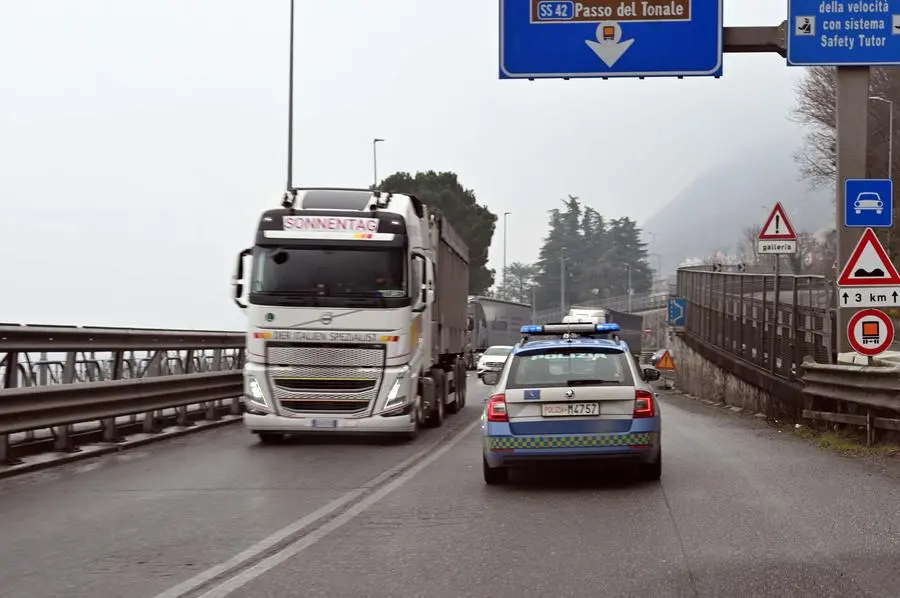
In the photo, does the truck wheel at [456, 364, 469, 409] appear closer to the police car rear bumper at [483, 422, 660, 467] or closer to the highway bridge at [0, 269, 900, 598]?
the highway bridge at [0, 269, 900, 598]

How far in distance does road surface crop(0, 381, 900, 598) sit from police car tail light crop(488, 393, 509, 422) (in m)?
0.66

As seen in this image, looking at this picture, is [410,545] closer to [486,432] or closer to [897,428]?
[486,432]

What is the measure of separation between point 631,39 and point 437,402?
6.46 m

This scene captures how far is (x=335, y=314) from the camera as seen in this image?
1516 cm

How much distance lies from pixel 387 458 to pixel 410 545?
606 centimetres

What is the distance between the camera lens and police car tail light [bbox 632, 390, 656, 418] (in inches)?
423

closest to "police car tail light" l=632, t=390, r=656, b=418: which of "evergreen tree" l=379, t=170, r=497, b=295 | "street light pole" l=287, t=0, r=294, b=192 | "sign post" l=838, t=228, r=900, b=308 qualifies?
"sign post" l=838, t=228, r=900, b=308

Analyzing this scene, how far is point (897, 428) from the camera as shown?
13.7 metres

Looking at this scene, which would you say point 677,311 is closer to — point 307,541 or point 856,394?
point 856,394

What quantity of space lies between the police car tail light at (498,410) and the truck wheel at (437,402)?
7180 mm

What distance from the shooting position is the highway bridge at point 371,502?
6715 mm

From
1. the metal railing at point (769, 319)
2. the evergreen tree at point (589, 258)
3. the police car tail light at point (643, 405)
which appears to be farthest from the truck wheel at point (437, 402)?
the evergreen tree at point (589, 258)

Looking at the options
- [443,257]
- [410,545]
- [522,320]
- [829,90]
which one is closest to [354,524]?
[410,545]

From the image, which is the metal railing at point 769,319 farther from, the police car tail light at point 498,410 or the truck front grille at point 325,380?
the police car tail light at point 498,410
